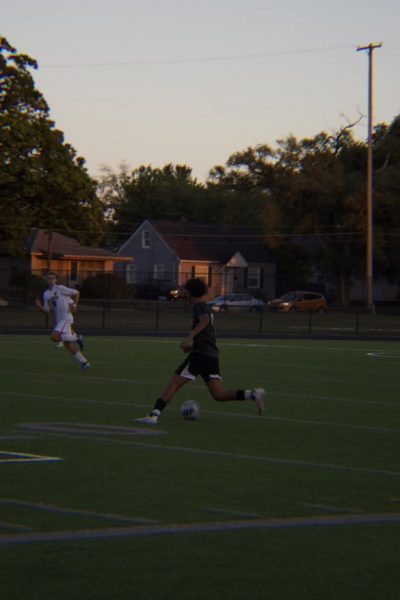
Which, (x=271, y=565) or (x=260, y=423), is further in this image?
(x=260, y=423)

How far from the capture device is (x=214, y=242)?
81.1m

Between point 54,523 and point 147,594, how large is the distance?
66.6 inches

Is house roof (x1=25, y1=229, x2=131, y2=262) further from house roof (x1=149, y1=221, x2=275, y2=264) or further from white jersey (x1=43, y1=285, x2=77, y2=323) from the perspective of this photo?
white jersey (x1=43, y1=285, x2=77, y2=323)

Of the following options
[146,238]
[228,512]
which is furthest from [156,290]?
[228,512]

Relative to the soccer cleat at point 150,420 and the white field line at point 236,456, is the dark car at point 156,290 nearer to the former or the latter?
the soccer cleat at point 150,420

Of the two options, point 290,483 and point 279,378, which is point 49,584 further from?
point 279,378

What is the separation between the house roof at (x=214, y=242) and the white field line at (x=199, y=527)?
70.9m

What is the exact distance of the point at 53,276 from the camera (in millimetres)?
21094

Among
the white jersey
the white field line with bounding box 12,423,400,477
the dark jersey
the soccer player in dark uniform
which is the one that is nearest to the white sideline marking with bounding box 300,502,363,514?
→ the white field line with bounding box 12,423,400,477

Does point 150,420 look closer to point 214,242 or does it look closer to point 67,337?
point 67,337

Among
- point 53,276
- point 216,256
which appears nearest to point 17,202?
point 53,276

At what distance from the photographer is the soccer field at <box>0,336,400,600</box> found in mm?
5957

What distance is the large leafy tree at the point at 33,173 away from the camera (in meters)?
46.5

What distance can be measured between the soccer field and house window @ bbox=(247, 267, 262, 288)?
202ft
